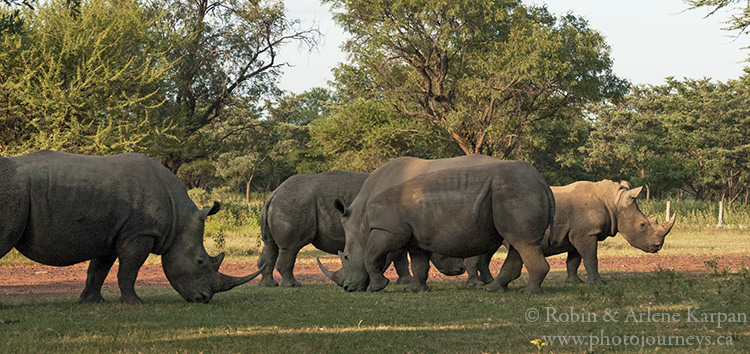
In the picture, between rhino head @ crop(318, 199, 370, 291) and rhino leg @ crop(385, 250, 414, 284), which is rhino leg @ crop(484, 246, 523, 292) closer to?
rhino head @ crop(318, 199, 370, 291)

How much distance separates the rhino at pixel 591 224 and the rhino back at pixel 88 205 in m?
5.35

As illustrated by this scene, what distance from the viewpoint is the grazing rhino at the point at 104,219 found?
381 inches

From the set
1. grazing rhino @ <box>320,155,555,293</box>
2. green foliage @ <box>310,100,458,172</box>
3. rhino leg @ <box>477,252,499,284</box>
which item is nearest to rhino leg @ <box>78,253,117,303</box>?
grazing rhino @ <box>320,155,555,293</box>

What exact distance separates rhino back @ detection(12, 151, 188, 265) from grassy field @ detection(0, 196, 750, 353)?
0.77 m

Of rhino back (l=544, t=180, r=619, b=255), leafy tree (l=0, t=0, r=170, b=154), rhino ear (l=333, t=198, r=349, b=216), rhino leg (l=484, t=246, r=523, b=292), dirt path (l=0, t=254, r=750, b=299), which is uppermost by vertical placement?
leafy tree (l=0, t=0, r=170, b=154)

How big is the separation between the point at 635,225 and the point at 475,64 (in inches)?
1007

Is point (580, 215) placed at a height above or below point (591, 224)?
above

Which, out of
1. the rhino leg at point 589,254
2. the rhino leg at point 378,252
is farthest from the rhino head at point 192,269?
the rhino leg at point 589,254

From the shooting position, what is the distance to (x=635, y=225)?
14172 mm

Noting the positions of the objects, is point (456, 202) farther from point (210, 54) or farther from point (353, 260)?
point (210, 54)

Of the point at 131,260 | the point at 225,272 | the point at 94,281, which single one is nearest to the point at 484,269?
the point at 131,260

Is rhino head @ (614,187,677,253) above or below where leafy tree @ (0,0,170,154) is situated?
below

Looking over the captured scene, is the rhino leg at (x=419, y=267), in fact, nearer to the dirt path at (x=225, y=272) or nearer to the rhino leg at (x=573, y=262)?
the dirt path at (x=225, y=272)

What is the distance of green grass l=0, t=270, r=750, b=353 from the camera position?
6.98 meters
